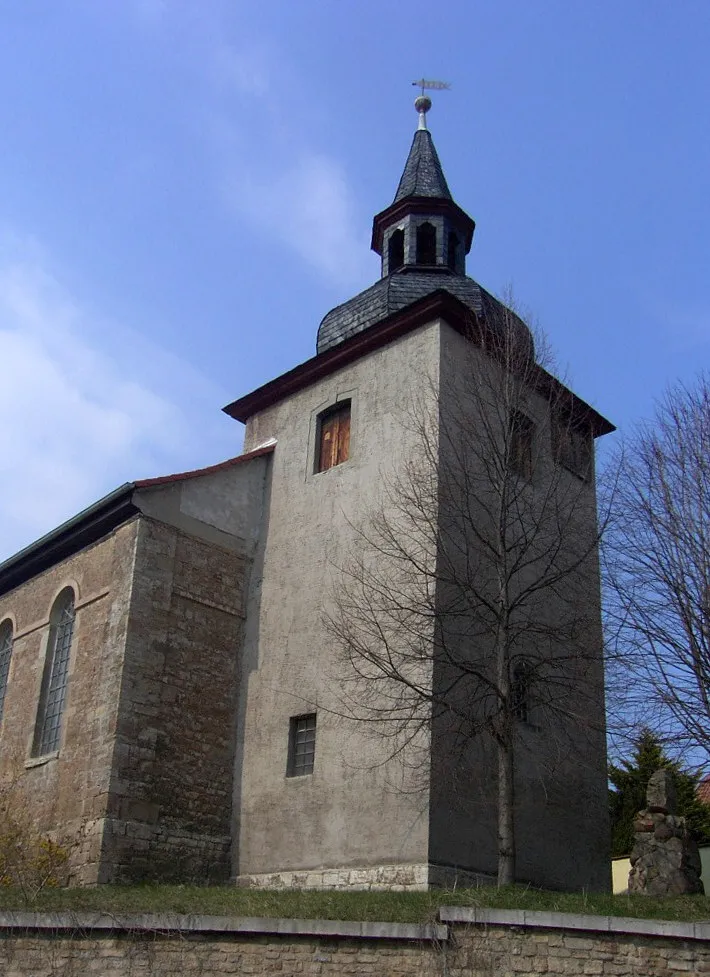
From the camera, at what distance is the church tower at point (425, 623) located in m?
14.5

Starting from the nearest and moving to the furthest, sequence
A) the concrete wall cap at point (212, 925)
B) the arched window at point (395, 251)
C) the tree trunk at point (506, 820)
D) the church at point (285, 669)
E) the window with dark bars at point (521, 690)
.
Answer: the concrete wall cap at point (212, 925) < the tree trunk at point (506, 820) < the church at point (285, 669) < the window with dark bars at point (521, 690) < the arched window at point (395, 251)

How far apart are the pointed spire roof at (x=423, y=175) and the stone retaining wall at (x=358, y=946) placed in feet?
51.8

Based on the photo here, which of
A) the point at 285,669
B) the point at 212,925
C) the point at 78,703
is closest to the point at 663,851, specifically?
the point at 212,925

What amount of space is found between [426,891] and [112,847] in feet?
15.6

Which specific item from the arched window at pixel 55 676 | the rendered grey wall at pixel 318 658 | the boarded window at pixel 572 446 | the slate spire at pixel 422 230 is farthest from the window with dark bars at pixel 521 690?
the slate spire at pixel 422 230

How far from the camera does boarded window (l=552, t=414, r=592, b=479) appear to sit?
58.1 ft

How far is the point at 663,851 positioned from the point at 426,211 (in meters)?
13.8

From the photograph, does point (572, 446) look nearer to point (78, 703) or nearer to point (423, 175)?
point (423, 175)

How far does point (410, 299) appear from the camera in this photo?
19.2 m

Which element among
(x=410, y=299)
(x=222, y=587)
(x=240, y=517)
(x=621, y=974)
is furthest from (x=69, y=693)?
(x=621, y=974)

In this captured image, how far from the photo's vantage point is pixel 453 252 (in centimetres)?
2200

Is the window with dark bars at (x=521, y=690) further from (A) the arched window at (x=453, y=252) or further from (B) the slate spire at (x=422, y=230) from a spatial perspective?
(A) the arched window at (x=453, y=252)

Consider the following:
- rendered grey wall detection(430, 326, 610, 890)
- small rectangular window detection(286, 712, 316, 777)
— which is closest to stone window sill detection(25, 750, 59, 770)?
small rectangular window detection(286, 712, 316, 777)

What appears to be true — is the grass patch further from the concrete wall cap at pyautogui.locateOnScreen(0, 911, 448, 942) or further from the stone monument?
the stone monument
